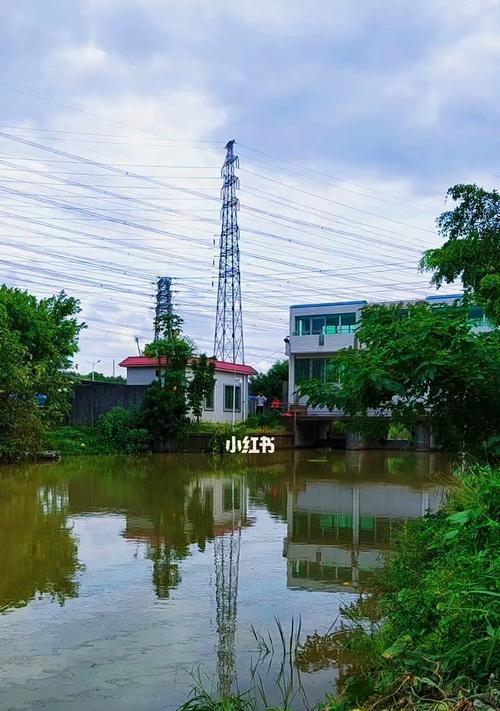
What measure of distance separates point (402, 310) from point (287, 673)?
4.64 meters

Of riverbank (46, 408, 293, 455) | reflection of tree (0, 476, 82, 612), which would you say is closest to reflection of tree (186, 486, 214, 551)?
reflection of tree (0, 476, 82, 612)

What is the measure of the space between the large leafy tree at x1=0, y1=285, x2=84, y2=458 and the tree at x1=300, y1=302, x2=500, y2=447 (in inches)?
554

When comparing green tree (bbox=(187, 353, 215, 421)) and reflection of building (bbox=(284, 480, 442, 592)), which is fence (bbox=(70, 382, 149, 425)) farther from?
reflection of building (bbox=(284, 480, 442, 592))

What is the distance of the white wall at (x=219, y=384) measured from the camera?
105 feet

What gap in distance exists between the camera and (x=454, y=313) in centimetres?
838

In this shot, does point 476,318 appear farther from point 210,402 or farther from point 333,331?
point 333,331

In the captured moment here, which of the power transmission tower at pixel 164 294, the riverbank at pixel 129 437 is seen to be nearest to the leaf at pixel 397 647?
the riverbank at pixel 129 437

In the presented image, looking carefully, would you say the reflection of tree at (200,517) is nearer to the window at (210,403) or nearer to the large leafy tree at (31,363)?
the large leafy tree at (31,363)

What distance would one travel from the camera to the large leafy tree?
2085cm

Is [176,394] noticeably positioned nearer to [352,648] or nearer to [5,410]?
[5,410]

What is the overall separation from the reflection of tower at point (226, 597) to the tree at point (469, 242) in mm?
5519

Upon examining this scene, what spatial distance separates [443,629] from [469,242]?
9399mm

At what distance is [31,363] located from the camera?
2369 cm

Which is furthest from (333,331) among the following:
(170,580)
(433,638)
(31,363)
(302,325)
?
(433,638)
